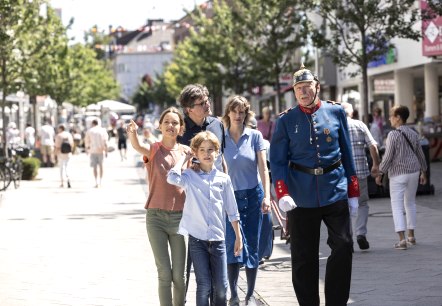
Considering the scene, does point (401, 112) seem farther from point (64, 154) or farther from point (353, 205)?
point (64, 154)

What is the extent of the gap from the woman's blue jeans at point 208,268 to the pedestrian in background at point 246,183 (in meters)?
1.28

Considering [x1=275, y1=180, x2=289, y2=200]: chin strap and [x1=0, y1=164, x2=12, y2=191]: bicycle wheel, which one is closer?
[x1=275, y1=180, x2=289, y2=200]: chin strap

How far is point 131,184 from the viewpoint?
103 feet

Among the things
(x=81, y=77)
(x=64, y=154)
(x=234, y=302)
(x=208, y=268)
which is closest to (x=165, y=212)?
(x=208, y=268)

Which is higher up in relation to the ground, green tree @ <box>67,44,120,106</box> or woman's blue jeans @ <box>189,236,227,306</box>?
green tree @ <box>67,44,120,106</box>

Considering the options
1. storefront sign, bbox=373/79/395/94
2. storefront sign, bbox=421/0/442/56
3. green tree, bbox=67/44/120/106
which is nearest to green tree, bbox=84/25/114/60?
green tree, bbox=67/44/120/106

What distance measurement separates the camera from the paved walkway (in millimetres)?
10227

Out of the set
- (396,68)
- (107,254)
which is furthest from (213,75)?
(107,254)

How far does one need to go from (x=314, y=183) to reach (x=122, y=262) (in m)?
5.03

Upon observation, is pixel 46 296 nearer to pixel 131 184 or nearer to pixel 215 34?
pixel 131 184

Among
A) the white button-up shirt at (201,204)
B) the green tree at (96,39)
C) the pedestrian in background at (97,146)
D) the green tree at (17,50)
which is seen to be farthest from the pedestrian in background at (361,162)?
the green tree at (96,39)

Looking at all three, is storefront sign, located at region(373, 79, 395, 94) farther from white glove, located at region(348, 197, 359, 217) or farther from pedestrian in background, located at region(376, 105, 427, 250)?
white glove, located at region(348, 197, 359, 217)

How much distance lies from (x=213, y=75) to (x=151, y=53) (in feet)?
462

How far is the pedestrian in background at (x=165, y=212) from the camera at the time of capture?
27.6ft
